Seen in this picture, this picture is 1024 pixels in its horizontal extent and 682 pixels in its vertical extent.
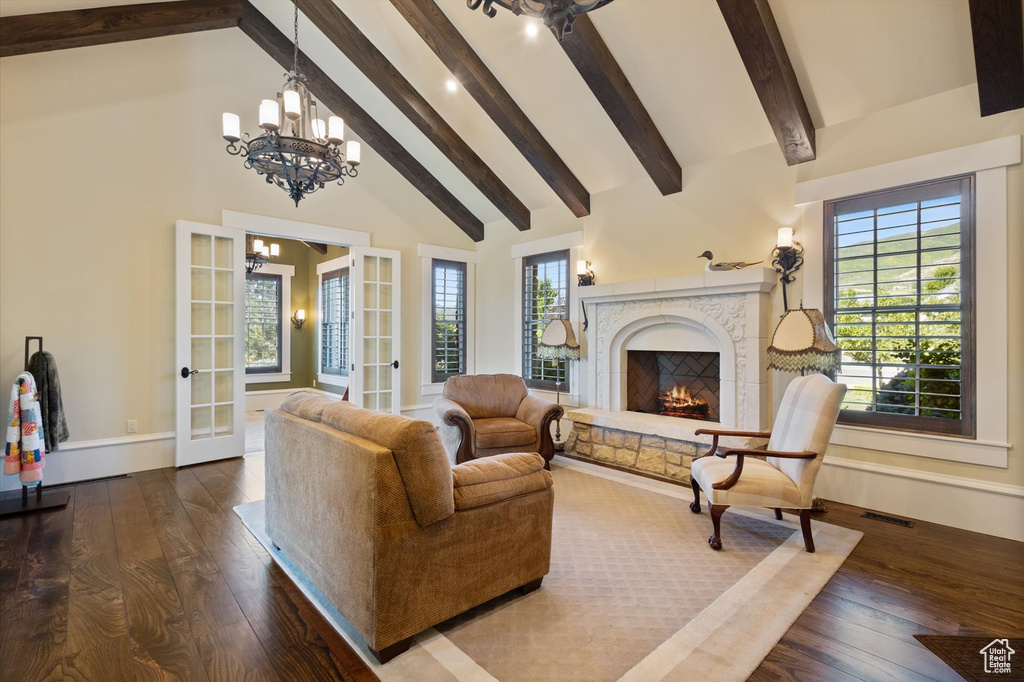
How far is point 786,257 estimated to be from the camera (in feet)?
12.6

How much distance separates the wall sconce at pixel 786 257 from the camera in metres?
3.78

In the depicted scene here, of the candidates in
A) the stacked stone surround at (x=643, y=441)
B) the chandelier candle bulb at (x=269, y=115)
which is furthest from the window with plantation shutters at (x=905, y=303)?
the chandelier candle bulb at (x=269, y=115)

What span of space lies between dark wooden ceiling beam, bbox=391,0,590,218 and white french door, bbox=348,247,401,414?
2.20m

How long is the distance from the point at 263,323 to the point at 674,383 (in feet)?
23.1

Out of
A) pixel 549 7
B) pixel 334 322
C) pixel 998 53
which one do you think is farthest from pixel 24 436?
pixel 998 53

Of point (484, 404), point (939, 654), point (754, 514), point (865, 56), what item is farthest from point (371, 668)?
point (865, 56)

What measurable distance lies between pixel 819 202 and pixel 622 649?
11.9 feet

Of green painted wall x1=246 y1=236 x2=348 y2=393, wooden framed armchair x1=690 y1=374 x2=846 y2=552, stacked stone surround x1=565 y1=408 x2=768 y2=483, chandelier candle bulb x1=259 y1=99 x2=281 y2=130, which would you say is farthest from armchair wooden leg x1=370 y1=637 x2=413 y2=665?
green painted wall x1=246 y1=236 x2=348 y2=393

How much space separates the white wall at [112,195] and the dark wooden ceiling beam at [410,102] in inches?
46.8

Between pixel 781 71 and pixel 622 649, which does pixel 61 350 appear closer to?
Result: pixel 622 649

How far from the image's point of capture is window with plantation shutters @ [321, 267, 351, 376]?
767 cm

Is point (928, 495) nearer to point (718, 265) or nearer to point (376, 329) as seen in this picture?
point (718, 265)

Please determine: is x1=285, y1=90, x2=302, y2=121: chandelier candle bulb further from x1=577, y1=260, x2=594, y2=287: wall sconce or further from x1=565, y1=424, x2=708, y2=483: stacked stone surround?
x1=565, y1=424, x2=708, y2=483: stacked stone surround

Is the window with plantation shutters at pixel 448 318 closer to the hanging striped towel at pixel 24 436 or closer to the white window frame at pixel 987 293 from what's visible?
the hanging striped towel at pixel 24 436
